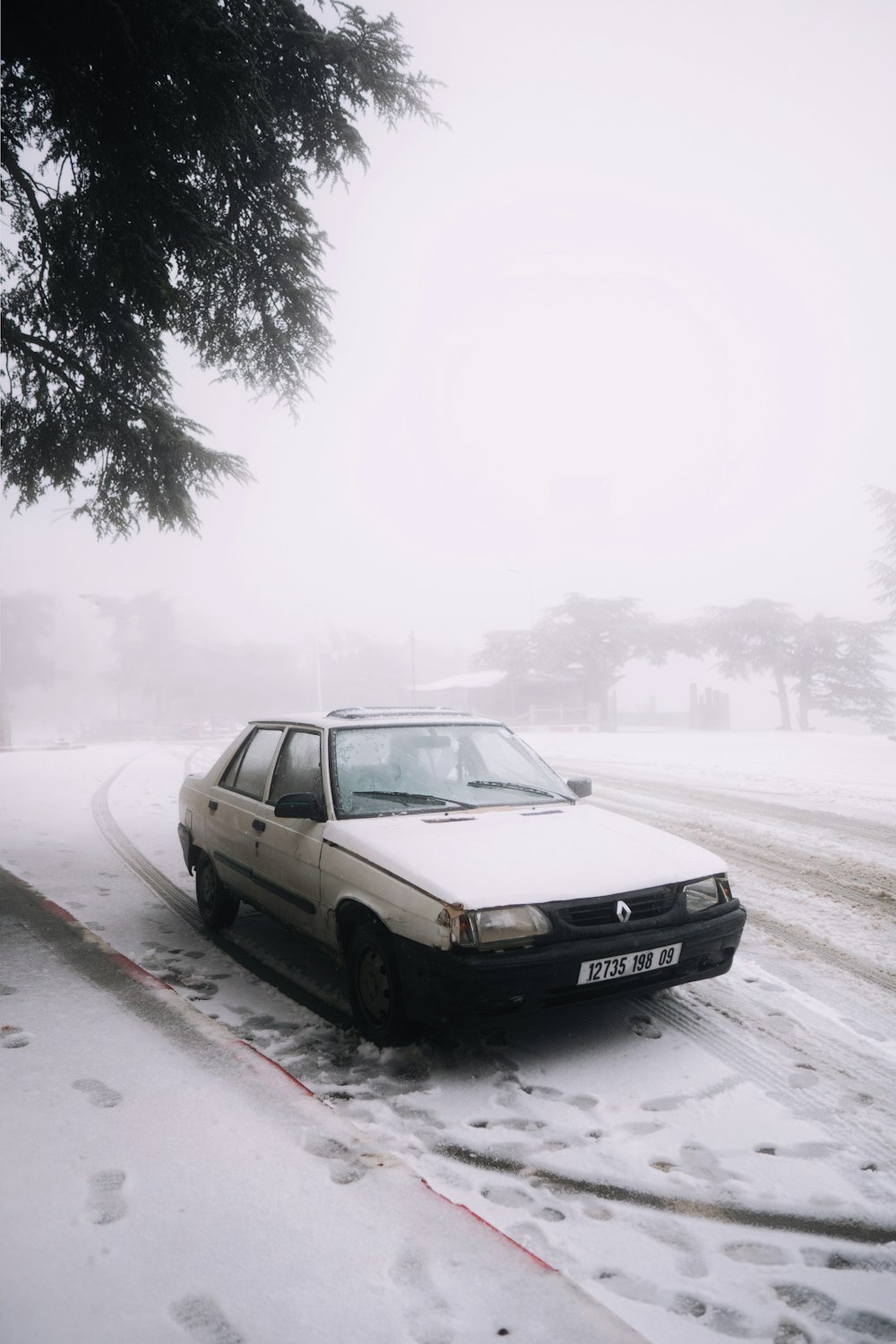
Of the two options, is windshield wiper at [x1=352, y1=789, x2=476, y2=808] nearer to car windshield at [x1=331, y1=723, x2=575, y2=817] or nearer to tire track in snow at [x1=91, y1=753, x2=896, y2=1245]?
car windshield at [x1=331, y1=723, x2=575, y2=817]

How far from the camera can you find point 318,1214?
2156mm

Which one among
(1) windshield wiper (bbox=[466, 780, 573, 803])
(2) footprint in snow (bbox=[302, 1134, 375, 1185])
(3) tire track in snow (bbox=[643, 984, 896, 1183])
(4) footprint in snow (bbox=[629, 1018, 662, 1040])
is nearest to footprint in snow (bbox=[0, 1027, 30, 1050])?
(2) footprint in snow (bbox=[302, 1134, 375, 1185])

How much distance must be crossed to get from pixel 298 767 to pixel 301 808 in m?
0.59

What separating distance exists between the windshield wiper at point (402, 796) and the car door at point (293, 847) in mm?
230

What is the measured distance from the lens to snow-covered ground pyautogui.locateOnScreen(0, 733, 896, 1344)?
2092 mm

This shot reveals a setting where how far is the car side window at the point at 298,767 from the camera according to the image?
4363 millimetres

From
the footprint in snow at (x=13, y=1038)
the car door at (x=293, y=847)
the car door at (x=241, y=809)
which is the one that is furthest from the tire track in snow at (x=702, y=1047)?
the footprint in snow at (x=13, y=1038)

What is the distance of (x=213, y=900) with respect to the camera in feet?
17.6

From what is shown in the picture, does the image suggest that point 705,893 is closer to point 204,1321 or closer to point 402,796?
point 402,796

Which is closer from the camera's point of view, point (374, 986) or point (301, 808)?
point (374, 986)

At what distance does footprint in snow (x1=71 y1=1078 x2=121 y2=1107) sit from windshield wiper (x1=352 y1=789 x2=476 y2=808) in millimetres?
1755

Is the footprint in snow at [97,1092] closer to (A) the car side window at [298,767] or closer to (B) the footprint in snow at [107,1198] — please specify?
(B) the footprint in snow at [107,1198]

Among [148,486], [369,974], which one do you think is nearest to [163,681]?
[148,486]

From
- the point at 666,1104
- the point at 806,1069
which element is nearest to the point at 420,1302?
the point at 666,1104
